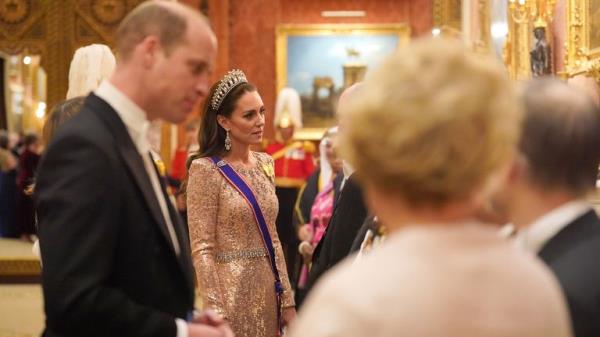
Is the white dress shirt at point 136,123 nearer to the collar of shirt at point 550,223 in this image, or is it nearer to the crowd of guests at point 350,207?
the crowd of guests at point 350,207

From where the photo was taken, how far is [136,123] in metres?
2.60

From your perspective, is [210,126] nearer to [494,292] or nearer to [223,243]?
[223,243]

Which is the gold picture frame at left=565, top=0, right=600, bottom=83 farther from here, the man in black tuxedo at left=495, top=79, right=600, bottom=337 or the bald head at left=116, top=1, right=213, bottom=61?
the man in black tuxedo at left=495, top=79, right=600, bottom=337

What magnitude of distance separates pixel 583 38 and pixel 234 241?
3.95 m

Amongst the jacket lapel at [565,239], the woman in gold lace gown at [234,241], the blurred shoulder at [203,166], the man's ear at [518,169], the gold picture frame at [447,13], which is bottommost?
the woman in gold lace gown at [234,241]

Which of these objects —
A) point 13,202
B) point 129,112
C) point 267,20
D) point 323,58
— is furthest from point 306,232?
point 13,202

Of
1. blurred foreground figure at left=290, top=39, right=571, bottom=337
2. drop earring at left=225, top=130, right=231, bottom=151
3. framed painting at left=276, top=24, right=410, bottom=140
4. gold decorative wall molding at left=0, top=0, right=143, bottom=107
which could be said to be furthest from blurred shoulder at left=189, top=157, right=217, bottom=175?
framed painting at left=276, top=24, right=410, bottom=140

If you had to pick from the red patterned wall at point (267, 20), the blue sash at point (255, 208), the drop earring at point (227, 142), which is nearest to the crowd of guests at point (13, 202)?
the red patterned wall at point (267, 20)

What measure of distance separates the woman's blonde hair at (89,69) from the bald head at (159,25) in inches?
52.9

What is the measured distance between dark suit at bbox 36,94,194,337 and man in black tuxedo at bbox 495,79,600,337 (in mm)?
910

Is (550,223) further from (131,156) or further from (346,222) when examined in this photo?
(346,222)

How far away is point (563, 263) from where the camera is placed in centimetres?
208

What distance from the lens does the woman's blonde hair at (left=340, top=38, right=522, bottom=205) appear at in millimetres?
1499

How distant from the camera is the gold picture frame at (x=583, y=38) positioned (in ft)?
22.8
